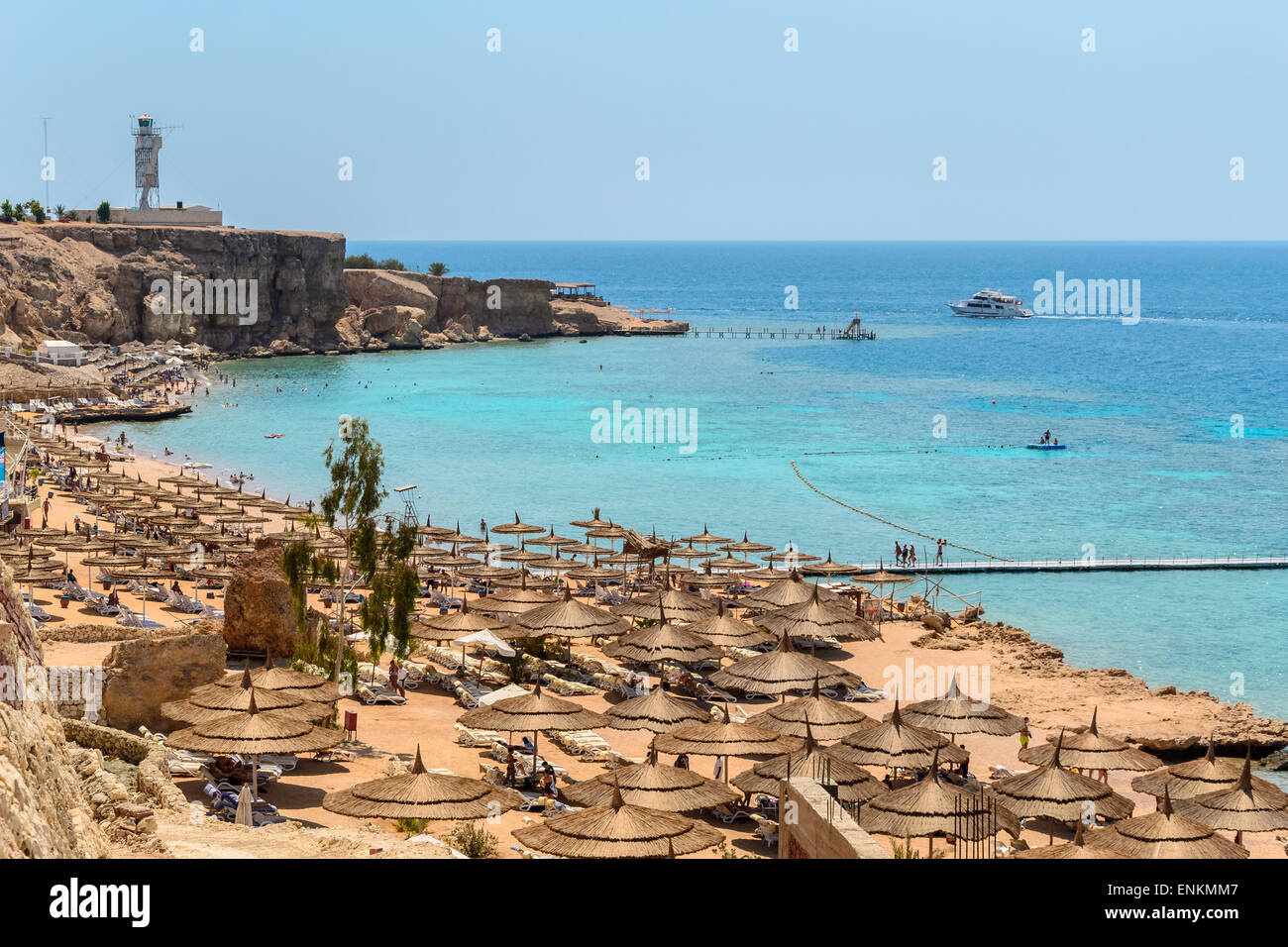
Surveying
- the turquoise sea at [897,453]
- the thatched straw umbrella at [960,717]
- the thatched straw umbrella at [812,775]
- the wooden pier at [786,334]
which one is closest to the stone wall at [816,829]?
the thatched straw umbrella at [812,775]

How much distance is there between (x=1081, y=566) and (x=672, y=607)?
1752 centimetres

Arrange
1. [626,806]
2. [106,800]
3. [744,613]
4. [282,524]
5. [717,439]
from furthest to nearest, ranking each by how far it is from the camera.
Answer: [717,439], [282,524], [744,613], [626,806], [106,800]

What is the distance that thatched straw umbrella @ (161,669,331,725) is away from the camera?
19484mm

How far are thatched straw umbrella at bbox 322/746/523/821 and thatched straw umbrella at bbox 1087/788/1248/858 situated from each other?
780 cm

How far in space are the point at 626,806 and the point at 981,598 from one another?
2435cm

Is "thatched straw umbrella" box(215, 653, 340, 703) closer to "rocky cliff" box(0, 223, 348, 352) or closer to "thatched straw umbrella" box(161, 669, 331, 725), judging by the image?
"thatched straw umbrella" box(161, 669, 331, 725)

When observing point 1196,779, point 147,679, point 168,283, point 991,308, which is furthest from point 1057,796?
point 991,308

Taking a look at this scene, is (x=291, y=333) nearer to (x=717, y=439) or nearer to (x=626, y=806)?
(x=717, y=439)

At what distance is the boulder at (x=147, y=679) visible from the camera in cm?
2044

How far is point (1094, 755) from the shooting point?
73.7 feet

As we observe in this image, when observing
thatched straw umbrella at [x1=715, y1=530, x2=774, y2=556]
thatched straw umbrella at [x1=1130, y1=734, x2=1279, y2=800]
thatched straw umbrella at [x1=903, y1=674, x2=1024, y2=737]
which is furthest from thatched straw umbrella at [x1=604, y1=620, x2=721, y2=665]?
thatched straw umbrella at [x1=715, y1=530, x2=774, y2=556]

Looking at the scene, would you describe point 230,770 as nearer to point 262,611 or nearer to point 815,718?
point 262,611
